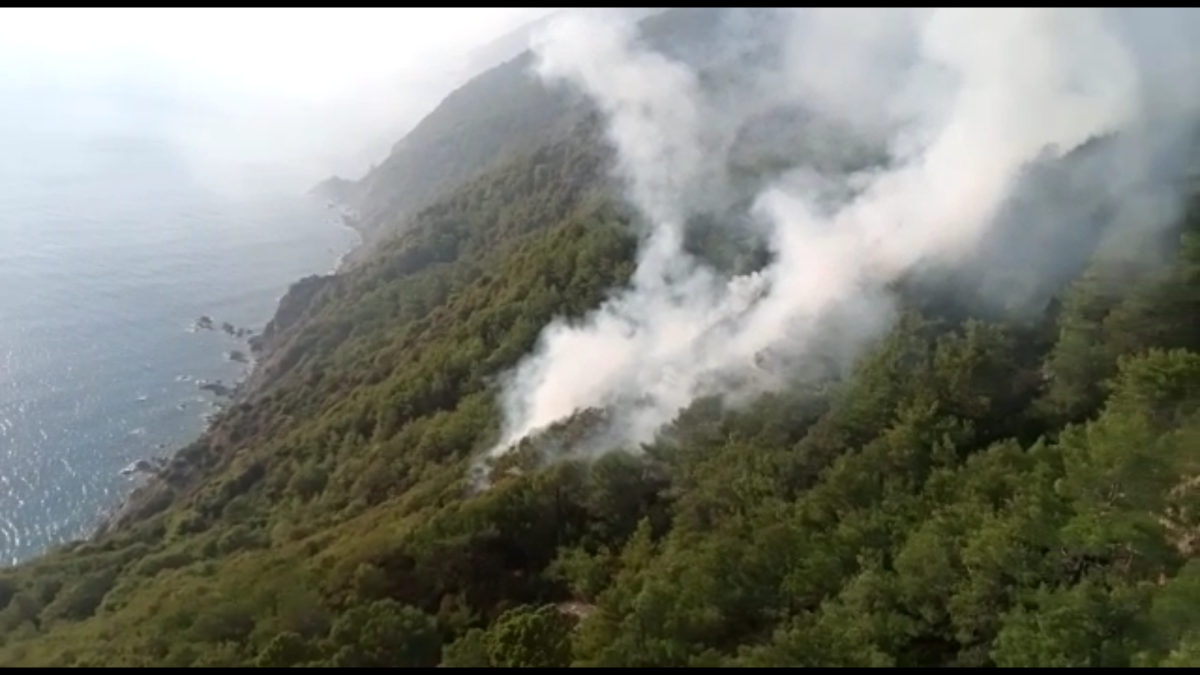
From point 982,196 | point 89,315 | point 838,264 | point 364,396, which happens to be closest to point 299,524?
point 364,396

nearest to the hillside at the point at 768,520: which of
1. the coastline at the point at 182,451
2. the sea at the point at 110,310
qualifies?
the coastline at the point at 182,451

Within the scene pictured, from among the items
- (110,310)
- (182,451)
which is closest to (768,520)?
(182,451)

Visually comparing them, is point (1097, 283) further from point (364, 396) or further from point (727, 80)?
point (727, 80)

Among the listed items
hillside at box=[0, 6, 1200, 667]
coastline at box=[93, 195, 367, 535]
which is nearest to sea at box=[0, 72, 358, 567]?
coastline at box=[93, 195, 367, 535]

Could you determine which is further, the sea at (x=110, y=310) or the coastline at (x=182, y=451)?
the sea at (x=110, y=310)

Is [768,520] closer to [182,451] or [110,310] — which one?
[182,451]

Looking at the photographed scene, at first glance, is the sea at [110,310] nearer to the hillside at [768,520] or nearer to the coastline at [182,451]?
the coastline at [182,451]

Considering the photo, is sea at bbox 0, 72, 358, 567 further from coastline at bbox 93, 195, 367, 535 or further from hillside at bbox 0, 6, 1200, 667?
hillside at bbox 0, 6, 1200, 667
